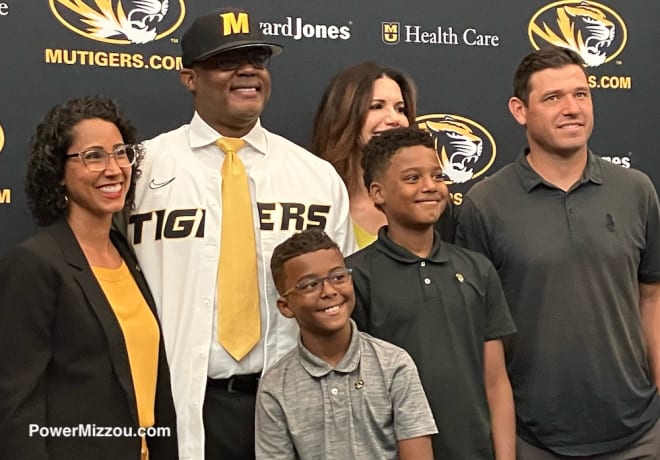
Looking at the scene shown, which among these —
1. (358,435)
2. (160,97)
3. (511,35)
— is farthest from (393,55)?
(358,435)

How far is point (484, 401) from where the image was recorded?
2289mm

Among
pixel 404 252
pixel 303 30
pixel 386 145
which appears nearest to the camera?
pixel 404 252

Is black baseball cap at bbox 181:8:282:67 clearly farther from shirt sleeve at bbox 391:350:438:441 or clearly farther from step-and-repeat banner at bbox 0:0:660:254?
shirt sleeve at bbox 391:350:438:441

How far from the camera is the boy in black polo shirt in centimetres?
223

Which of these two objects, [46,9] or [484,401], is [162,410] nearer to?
[484,401]

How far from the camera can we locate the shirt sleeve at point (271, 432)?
6.96ft

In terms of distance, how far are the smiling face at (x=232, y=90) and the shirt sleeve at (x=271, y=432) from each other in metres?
0.67

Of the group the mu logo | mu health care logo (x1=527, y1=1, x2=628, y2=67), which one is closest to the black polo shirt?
the mu logo

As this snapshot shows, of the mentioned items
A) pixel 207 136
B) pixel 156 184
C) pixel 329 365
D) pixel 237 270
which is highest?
pixel 207 136

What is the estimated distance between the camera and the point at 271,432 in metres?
2.13

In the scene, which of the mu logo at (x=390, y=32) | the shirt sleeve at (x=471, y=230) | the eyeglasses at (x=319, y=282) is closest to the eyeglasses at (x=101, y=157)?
the eyeglasses at (x=319, y=282)

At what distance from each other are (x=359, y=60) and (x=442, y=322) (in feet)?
3.82

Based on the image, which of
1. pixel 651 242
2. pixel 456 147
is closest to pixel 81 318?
pixel 651 242

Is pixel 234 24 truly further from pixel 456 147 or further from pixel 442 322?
pixel 456 147
